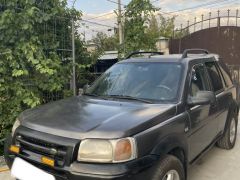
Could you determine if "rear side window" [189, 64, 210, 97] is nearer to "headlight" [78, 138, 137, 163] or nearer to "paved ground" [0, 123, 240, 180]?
"paved ground" [0, 123, 240, 180]

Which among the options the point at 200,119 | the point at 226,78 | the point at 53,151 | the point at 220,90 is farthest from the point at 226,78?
the point at 53,151

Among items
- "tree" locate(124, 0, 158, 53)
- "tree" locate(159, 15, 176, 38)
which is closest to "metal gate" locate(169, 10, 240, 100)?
"tree" locate(124, 0, 158, 53)

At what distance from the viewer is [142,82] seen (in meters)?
4.11

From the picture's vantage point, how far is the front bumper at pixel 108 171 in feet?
8.99

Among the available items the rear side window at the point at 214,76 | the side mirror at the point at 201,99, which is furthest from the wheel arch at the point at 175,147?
the rear side window at the point at 214,76

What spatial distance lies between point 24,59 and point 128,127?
3.25 meters

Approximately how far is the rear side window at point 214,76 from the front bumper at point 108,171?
220 cm

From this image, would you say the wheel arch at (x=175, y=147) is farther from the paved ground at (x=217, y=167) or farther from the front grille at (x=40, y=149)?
the paved ground at (x=217, y=167)

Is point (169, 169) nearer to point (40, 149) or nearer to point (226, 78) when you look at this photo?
point (40, 149)

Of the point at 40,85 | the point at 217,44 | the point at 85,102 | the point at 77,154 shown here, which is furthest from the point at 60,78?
the point at 217,44

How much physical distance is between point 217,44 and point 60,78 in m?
8.54

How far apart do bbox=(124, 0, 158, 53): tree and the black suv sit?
4.35 m

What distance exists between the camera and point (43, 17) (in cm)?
572

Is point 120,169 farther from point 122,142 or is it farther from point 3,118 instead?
point 3,118
